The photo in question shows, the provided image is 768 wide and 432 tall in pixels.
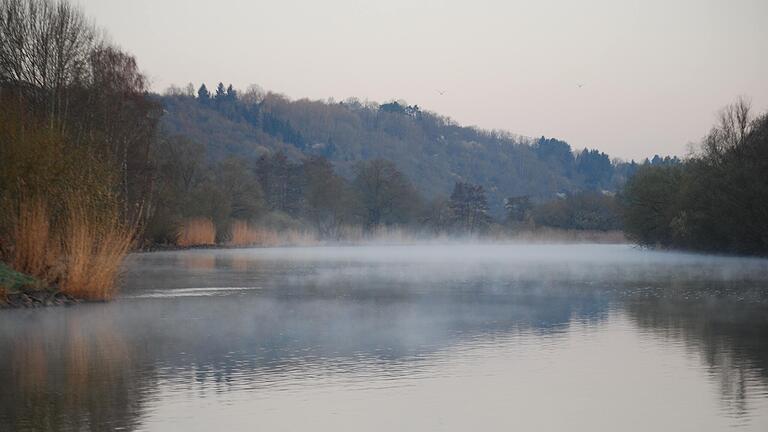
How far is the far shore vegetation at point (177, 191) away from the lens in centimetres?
2044

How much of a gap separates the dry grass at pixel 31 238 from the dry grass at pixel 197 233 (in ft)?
118

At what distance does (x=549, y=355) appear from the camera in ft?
42.2

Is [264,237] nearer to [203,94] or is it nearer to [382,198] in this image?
[382,198]

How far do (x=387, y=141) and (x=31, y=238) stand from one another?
149m

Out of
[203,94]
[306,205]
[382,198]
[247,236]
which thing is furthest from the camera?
[203,94]

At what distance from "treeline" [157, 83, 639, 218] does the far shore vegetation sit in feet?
9.44

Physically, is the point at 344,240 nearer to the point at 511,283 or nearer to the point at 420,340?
the point at 511,283

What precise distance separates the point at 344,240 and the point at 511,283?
145 ft

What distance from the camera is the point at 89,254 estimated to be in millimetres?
20266

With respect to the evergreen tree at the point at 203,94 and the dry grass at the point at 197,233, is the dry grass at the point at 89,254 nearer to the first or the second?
the dry grass at the point at 197,233

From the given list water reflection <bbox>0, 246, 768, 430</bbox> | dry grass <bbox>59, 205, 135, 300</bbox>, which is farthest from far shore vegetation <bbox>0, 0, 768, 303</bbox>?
water reflection <bbox>0, 246, 768, 430</bbox>

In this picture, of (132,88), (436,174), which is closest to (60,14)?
(132,88)

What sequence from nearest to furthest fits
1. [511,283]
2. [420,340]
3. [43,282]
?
A: [420,340] < [43,282] < [511,283]

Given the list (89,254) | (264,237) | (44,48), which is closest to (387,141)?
(264,237)
